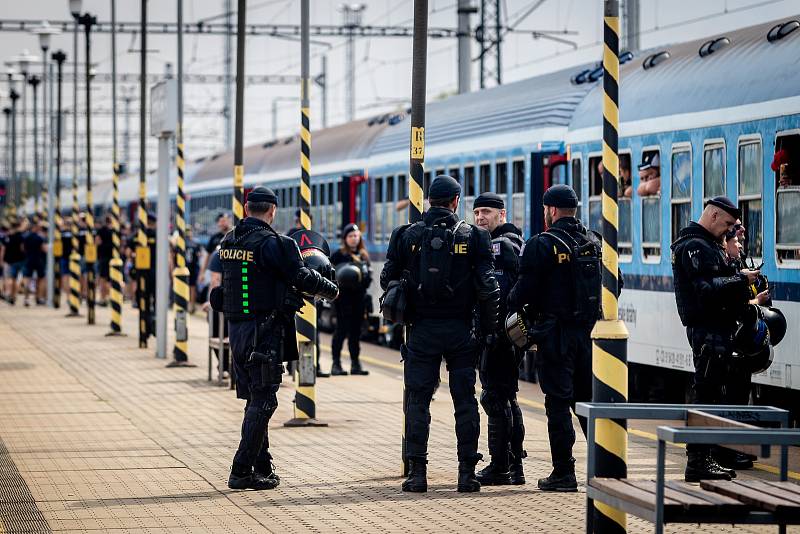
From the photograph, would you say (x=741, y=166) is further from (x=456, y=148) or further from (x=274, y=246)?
(x=456, y=148)

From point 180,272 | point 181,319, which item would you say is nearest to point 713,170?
point 181,319

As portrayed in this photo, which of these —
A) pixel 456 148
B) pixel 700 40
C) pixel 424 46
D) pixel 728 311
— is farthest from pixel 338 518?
pixel 456 148

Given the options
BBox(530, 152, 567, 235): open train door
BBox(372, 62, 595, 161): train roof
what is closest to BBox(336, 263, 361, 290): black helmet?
BBox(530, 152, 567, 235): open train door

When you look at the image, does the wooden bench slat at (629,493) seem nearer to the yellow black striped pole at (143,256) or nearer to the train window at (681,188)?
the train window at (681,188)

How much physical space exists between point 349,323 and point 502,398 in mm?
9967

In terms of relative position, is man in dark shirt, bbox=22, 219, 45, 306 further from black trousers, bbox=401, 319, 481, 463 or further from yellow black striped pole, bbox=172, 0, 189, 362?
black trousers, bbox=401, 319, 481, 463

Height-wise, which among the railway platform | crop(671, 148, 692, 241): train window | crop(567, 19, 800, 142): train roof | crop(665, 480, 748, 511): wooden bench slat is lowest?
the railway platform

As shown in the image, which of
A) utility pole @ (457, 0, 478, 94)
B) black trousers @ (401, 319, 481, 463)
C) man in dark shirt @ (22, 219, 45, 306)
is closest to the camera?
black trousers @ (401, 319, 481, 463)

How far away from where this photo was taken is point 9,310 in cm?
4022

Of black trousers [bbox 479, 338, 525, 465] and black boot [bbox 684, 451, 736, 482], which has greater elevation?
black trousers [bbox 479, 338, 525, 465]

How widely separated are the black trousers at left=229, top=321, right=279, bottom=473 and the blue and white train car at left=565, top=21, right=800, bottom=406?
4707 mm

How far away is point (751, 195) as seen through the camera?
50.8 feet

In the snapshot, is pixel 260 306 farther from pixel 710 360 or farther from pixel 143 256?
pixel 143 256

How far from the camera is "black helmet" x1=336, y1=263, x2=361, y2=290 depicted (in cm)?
2147
